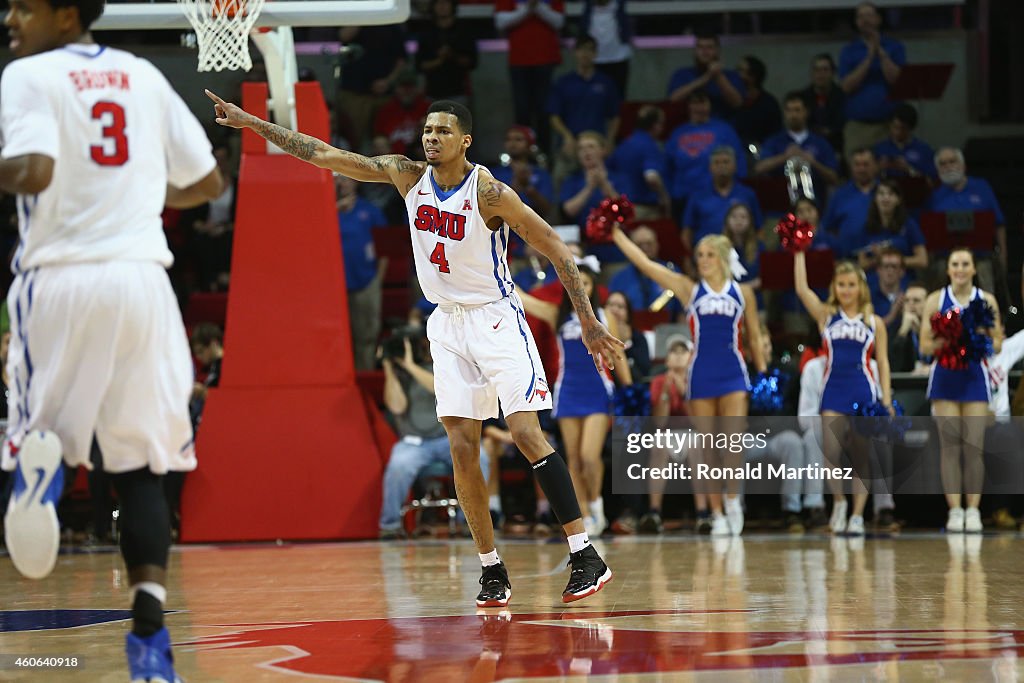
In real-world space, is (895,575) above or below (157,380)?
below

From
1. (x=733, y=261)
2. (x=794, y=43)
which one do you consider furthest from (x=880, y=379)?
(x=794, y=43)

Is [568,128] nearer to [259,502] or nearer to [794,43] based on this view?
[794,43]

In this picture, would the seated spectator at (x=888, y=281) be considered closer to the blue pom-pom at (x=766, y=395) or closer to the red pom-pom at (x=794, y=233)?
the red pom-pom at (x=794, y=233)

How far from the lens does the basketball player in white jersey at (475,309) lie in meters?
6.32

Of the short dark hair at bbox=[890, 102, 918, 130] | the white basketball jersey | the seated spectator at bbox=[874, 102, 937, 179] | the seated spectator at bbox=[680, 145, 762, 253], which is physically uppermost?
the short dark hair at bbox=[890, 102, 918, 130]

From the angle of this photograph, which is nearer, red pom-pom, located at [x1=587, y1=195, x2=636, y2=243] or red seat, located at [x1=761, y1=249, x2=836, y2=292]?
red pom-pom, located at [x1=587, y1=195, x2=636, y2=243]

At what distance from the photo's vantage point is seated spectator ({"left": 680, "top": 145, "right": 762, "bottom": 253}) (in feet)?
45.9

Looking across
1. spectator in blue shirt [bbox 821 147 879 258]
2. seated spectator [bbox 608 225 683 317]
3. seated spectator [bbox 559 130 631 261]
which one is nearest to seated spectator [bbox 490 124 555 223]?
seated spectator [bbox 559 130 631 261]

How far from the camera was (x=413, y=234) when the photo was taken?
655cm

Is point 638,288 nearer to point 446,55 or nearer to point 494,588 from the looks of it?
point 446,55

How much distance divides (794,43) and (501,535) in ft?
30.1

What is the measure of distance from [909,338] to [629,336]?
8.95 feet

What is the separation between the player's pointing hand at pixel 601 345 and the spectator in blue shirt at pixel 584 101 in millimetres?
9763

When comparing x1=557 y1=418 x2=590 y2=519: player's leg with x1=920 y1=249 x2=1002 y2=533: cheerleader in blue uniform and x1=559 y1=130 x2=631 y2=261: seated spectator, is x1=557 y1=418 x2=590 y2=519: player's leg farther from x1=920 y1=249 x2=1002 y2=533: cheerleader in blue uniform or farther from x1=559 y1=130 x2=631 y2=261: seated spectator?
x1=559 y1=130 x2=631 y2=261: seated spectator
